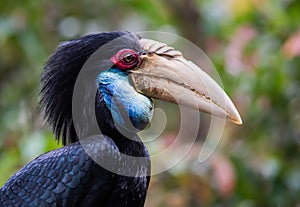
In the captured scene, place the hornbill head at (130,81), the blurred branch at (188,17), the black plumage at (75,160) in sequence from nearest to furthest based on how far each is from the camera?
the black plumage at (75,160), the hornbill head at (130,81), the blurred branch at (188,17)

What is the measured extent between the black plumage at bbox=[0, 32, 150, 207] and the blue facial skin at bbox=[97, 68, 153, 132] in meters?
0.03

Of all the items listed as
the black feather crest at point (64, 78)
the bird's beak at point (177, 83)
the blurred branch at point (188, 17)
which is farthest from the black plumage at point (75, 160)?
the blurred branch at point (188, 17)

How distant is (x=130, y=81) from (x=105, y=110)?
17 cm

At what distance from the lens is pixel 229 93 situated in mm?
5887

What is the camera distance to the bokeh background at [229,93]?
218 inches

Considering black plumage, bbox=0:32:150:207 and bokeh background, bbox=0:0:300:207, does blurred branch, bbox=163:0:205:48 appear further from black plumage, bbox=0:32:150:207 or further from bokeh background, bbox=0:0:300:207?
black plumage, bbox=0:32:150:207

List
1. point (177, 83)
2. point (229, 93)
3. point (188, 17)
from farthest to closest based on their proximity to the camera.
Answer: point (188, 17), point (229, 93), point (177, 83)

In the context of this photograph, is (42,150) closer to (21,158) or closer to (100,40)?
(21,158)

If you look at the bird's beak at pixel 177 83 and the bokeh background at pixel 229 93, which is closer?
the bird's beak at pixel 177 83

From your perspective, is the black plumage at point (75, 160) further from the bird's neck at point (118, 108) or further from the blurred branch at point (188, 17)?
the blurred branch at point (188, 17)

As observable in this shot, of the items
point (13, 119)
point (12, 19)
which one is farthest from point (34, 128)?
point (12, 19)

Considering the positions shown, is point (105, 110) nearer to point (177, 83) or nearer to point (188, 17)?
point (177, 83)

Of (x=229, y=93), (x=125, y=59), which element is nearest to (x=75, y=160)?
(x=125, y=59)

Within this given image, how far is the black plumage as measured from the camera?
3717mm
